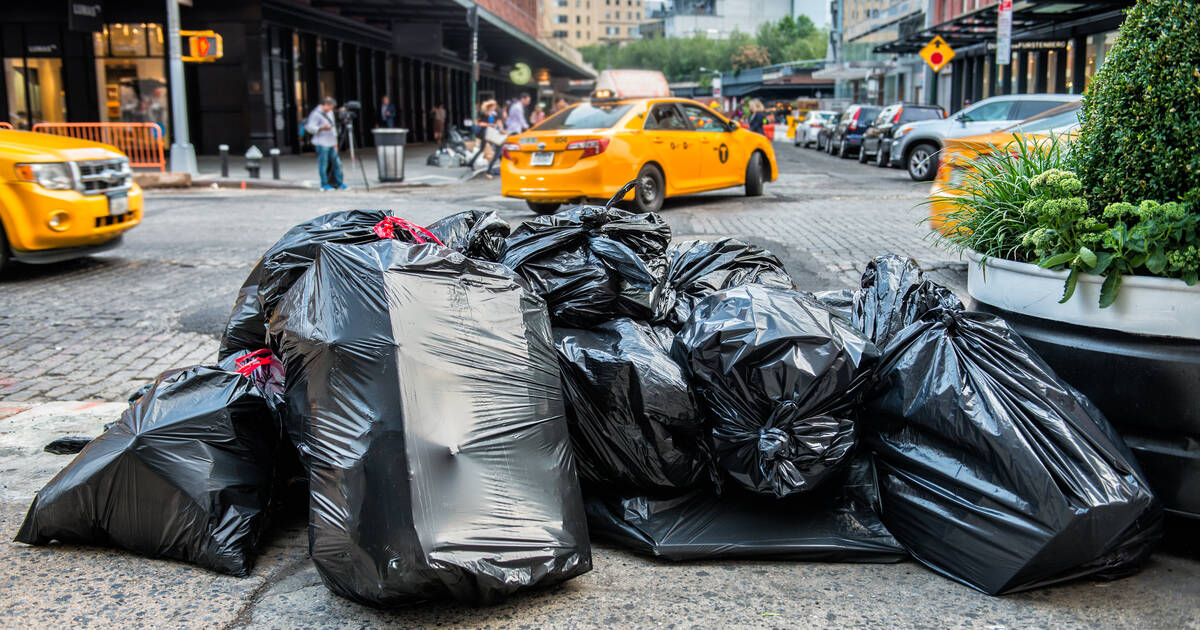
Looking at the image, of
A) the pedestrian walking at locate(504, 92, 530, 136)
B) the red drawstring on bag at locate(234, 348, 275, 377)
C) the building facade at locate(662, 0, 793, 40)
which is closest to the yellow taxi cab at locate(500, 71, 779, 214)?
the red drawstring on bag at locate(234, 348, 275, 377)

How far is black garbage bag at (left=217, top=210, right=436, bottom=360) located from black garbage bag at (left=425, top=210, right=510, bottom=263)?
133 millimetres

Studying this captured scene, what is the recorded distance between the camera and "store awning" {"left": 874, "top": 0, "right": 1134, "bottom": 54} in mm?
24281

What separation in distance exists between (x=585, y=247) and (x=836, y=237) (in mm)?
6043

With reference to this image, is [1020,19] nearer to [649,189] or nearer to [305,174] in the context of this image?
[305,174]

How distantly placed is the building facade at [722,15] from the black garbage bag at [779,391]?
182492 millimetres

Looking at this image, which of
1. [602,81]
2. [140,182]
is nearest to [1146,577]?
[140,182]

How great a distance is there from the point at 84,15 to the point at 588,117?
1355 centimetres

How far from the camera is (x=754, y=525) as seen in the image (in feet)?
9.39

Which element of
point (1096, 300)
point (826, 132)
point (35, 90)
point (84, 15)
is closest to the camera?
point (1096, 300)

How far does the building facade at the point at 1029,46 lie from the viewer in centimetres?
2531

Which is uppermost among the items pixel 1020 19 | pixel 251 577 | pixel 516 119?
pixel 1020 19

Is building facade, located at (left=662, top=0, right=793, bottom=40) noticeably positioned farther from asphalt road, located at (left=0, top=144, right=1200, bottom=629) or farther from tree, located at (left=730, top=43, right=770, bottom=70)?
asphalt road, located at (left=0, top=144, right=1200, bottom=629)

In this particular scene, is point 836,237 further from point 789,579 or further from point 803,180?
point 803,180

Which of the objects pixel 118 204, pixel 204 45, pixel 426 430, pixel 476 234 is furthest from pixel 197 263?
pixel 204 45
